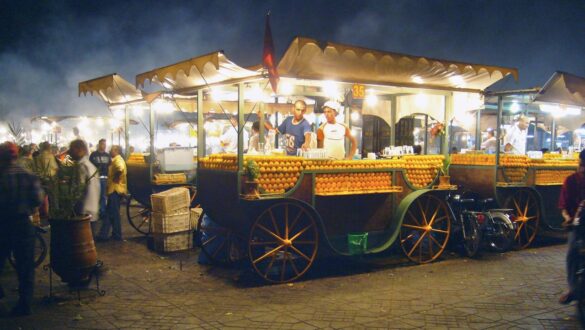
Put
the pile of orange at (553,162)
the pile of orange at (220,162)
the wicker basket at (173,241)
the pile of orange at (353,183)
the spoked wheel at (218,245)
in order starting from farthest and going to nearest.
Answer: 1. the pile of orange at (553,162)
2. the wicker basket at (173,241)
3. the spoked wheel at (218,245)
4. the pile of orange at (353,183)
5. the pile of orange at (220,162)

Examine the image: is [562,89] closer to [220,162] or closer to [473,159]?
[473,159]

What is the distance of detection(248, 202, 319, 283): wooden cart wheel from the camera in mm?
6621

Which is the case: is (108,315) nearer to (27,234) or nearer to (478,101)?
(27,234)

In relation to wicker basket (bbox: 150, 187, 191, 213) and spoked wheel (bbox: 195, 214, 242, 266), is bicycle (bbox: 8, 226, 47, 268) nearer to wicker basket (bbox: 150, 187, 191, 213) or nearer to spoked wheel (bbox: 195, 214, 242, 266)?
wicker basket (bbox: 150, 187, 191, 213)

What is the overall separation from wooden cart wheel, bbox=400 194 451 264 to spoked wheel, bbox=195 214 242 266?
2.81 metres

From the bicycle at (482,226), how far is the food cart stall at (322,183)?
17.8 inches

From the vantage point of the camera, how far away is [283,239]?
671cm

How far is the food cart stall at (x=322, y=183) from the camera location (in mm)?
6553

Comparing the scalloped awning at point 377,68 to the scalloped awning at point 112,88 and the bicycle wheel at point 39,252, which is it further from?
the scalloped awning at point 112,88

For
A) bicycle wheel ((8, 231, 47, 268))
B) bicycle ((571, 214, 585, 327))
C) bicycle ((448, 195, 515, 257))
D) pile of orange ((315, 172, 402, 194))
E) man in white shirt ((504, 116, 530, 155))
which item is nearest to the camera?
bicycle ((571, 214, 585, 327))

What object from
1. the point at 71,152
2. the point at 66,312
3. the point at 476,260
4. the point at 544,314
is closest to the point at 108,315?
the point at 66,312

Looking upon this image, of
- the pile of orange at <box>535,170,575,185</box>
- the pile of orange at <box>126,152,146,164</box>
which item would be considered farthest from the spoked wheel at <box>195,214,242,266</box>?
the pile of orange at <box>535,170,575,185</box>

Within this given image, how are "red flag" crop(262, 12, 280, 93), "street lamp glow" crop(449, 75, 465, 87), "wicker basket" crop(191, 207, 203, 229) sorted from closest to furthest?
1. "red flag" crop(262, 12, 280, 93)
2. "street lamp glow" crop(449, 75, 465, 87)
3. "wicker basket" crop(191, 207, 203, 229)

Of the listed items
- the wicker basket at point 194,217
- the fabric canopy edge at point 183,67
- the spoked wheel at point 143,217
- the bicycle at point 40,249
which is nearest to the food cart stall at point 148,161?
the spoked wheel at point 143,217
